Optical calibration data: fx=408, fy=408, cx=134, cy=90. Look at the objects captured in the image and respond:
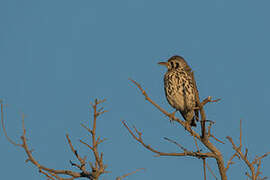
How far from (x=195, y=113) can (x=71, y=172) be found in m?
5.71

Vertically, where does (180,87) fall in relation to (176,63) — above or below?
below

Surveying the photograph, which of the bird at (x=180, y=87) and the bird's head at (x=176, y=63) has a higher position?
the bird's head at (x=176, y=63)

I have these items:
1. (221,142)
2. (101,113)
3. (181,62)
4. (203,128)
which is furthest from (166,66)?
(101,113)

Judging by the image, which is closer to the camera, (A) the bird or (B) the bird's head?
(A) the bird

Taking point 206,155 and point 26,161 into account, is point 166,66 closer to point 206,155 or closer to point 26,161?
point 206,155

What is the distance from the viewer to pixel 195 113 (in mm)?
9805

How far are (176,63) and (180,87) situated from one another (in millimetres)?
894

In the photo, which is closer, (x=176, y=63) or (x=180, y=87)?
(x=180, y=87)

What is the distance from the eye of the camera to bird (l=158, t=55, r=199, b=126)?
912 centimetres

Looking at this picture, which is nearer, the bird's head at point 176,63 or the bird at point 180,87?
the bird at point 180,87

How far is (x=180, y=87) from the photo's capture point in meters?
9.13

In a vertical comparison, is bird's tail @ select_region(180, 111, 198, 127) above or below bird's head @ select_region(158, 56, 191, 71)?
below

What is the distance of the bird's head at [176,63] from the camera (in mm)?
9727

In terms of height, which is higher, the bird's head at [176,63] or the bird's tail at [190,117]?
the bird's head at [176,63]
